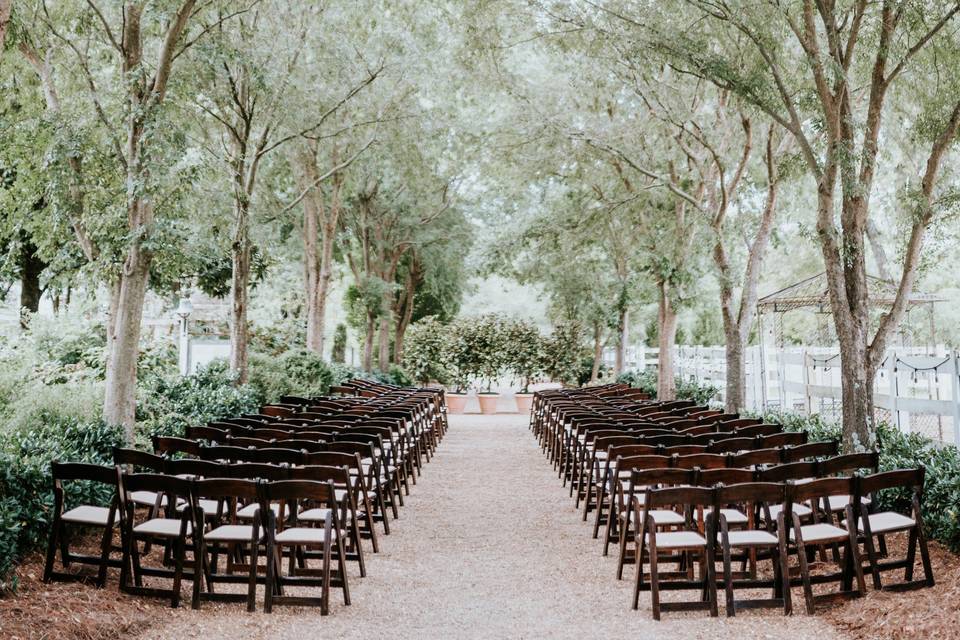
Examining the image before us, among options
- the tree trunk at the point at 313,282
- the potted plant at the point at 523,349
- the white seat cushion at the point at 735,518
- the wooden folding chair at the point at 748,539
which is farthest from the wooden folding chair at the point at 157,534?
the potted plant at the point at 523,349

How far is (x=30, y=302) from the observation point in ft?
78.9

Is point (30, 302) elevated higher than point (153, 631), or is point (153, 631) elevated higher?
point (30, 302)

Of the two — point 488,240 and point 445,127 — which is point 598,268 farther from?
point 445,127

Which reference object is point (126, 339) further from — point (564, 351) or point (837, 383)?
point (564, 351)

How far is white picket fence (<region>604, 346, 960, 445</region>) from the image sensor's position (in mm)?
10568

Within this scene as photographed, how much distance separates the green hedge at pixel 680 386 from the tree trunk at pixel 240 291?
8253 millimetres

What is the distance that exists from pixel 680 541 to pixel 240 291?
10.8 metres

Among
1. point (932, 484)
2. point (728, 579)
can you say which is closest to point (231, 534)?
point (728, 579)

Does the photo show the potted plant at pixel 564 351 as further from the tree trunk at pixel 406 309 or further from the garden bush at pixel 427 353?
the tree trunk at pixel 406 309

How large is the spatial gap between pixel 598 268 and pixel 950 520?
1871 cm

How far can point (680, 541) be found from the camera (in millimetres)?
5523

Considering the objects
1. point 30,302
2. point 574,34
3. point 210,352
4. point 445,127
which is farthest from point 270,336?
point 574,34

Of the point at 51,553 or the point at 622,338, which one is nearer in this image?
the point at 51,553

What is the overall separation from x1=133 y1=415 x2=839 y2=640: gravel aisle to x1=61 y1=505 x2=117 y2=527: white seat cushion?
38.6 inches
